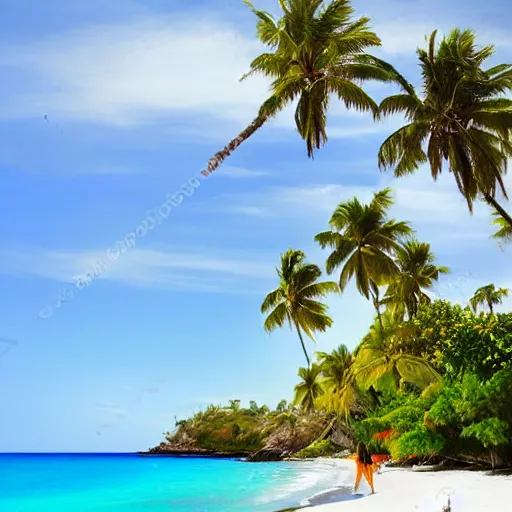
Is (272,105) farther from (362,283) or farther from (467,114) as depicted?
(362,283)

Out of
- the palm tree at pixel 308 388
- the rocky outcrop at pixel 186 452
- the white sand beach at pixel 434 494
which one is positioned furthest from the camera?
the rocky outcrop at pixel 186 452

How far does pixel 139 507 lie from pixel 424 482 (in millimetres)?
12419

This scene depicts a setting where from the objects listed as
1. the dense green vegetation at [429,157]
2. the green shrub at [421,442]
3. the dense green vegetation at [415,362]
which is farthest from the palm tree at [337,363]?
the green shrub at [421,442]

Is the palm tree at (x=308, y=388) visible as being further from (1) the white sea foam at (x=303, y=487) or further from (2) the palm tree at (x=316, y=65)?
(2) the palm tree at (x=316, y=65)

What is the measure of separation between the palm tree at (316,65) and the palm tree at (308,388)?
31960mm

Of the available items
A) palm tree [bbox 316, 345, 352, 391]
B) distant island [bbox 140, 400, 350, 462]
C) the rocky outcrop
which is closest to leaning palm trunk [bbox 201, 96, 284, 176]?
palm tree [bbox 316, 345, 352, 391]

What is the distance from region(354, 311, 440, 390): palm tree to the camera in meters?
27.5

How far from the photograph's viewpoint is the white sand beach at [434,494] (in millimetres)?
12938

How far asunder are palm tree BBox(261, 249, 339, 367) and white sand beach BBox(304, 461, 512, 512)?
22238 mm

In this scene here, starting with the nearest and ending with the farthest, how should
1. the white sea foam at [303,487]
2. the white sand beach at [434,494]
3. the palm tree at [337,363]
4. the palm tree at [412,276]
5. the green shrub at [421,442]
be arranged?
the white sand beach at [434,494] → the white sea foam at [303,487] → the green shrub at [421,442] → the palm tree at [412,276] → the palm tree at [337,363]

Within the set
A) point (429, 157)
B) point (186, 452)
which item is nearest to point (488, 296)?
point (429, 157)

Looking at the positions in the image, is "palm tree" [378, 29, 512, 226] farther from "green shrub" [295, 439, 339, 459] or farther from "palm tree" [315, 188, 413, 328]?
"green shrub" [295, 439, 339, 459]

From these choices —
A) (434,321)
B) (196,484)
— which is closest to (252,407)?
(196,484)

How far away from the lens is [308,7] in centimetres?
2402
